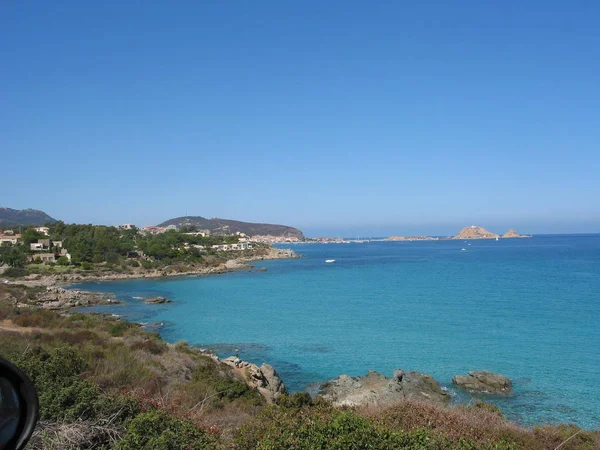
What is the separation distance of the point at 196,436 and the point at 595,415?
46.8 ft

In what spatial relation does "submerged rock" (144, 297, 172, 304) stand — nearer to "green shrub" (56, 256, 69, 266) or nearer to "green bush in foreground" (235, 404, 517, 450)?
"green shrub" (56, 256, 69, 266)

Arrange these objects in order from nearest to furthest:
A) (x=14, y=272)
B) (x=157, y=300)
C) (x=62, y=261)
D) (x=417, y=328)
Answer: (x=417, y=328)
(x=157, y=300)
(x=14, y=272)
(x=62, y=261)

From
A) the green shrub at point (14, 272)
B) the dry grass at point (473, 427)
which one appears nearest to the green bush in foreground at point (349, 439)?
the dry grass at point (473, 427)

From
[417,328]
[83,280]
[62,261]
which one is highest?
[62,261]

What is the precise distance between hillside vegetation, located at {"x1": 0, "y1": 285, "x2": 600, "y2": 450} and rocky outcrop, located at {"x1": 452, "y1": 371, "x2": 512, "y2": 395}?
514cm

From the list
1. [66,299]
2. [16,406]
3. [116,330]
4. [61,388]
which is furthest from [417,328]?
[66,299]

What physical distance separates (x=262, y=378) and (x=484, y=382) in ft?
27.7

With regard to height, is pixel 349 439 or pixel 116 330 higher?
→ pixel 349 439

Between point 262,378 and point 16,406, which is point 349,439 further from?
point 262,378

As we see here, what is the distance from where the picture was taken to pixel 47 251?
245ft

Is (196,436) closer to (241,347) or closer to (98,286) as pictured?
(241,347)

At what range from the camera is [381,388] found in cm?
1722

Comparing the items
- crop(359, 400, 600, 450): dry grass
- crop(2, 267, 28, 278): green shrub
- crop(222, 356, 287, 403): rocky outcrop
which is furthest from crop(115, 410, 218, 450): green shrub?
crop(2, 267, 28, 278): green shrub

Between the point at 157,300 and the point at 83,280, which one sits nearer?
the point at 157,300
